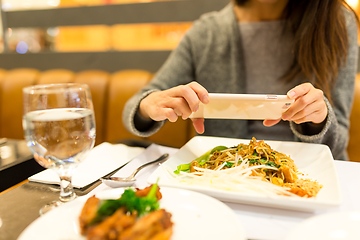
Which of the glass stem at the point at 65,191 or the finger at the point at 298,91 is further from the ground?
the finger at the point at 298,91

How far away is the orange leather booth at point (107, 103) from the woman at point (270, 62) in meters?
0.45

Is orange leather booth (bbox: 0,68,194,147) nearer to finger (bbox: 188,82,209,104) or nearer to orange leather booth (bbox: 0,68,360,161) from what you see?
orange leather booth (bbox: 0,68,360,161)

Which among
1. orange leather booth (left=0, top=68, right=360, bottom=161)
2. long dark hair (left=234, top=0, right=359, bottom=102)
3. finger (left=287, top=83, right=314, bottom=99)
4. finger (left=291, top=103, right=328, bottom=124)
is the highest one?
long dark hair (left=234, top=0, right=359, bottom=102)

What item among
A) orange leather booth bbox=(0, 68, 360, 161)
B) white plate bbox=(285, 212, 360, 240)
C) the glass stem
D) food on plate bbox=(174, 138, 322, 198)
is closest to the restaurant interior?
orange leather booth bbox=(0, 68, 360, 161)

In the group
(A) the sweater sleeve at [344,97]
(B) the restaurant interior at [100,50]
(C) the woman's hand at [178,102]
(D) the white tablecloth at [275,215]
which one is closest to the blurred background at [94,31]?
(B) the restaurant interior at [100,50]

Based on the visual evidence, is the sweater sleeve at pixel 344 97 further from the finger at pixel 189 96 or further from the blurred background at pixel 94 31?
the blurred background at pixel 94 31

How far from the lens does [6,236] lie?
A: 22.2 inches

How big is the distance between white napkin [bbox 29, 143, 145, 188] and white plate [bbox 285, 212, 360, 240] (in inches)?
22.4

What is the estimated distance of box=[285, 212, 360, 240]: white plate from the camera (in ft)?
1.51

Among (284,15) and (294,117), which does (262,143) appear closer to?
(294,117)

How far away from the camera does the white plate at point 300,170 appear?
23.1 inches

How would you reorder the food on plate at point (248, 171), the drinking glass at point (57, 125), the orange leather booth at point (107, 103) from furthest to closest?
the orange leather booth at point (107, 103) < the food on plate at point (248, 171) < the drinking glass at point (57, 125)

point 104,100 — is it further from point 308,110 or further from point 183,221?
point 183,221

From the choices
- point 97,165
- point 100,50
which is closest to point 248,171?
point 97,165
